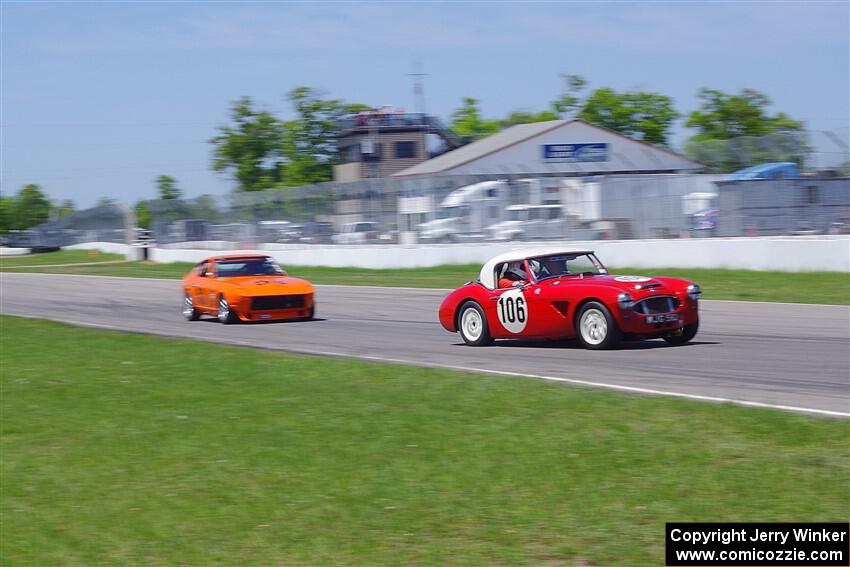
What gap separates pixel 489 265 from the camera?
14797 mm

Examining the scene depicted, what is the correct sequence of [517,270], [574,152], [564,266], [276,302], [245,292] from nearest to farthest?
[564,266]
[517,270]
[245,292]
[276,302]
[574,152]

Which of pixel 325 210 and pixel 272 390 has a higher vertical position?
pixel 325 210

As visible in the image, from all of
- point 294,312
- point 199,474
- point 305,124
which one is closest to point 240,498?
point 199,474

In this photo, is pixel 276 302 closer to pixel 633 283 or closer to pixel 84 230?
pixel 633 283

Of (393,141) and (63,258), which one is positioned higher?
(393,141)

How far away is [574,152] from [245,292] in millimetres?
42682

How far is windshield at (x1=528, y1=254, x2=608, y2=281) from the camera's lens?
14.2 meters

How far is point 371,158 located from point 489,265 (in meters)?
65.5

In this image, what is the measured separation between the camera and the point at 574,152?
60.3 m

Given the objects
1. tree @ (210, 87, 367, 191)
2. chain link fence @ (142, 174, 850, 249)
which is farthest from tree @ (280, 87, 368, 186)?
chain link fence @ (142, 174, 850, 249)

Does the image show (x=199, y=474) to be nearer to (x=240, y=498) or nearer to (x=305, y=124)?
(x=240, y=498)

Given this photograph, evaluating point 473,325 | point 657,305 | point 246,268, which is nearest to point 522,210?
point 246,268

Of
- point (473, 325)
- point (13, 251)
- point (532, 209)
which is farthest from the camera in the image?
point (13, 251)

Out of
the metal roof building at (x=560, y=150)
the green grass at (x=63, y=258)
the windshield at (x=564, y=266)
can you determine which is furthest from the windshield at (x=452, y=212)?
Result: the green grass at (x=63, y=258)
